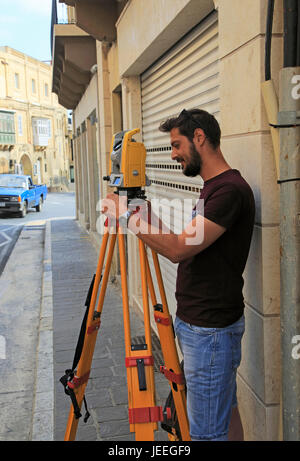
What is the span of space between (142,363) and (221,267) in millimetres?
786

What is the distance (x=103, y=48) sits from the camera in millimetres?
7734

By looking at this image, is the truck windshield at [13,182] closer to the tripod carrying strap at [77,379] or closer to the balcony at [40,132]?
the tripod carrying strap at [77,379]

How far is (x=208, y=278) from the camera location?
2232mm

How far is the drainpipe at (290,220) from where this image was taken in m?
2.09

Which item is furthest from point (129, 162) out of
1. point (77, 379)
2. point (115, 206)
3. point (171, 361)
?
point (77, 379)

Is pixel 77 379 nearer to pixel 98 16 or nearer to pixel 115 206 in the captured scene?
pixel 115 206

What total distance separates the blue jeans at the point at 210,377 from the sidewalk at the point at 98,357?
138cm

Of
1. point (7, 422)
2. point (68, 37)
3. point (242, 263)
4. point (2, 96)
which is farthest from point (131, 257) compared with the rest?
point (2, 96)

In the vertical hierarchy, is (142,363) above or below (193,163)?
below

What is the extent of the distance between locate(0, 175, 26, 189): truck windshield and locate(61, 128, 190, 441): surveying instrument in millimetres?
20885
